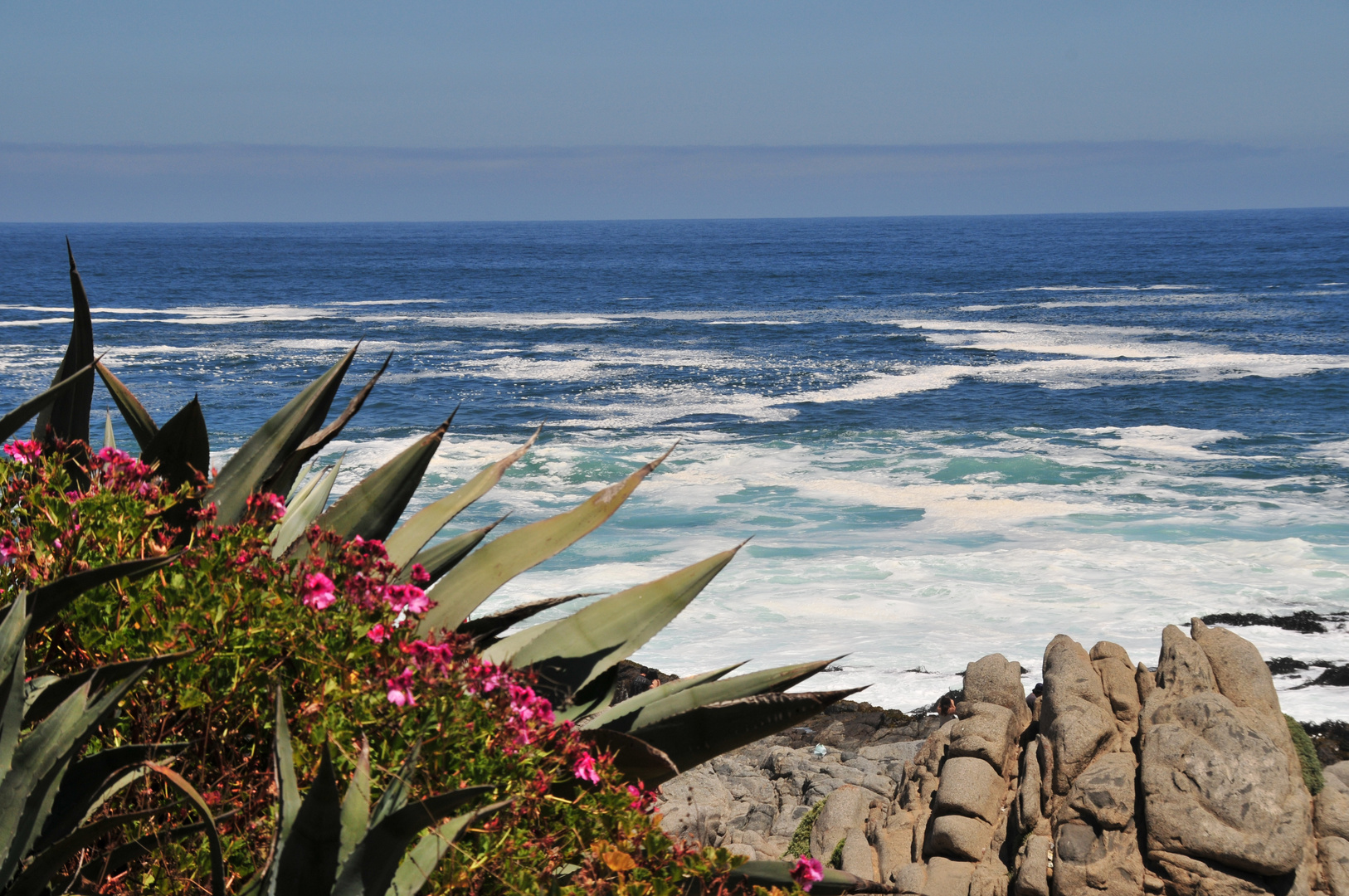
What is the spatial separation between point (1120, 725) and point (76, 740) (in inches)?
204

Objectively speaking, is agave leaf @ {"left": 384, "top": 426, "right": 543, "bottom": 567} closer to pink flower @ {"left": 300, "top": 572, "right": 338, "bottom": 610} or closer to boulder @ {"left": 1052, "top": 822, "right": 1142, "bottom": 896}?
pink flower @ {"left": 300, "top": 572, "right": 338, "bottom": 610}

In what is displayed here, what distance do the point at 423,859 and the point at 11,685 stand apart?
606 millimetres

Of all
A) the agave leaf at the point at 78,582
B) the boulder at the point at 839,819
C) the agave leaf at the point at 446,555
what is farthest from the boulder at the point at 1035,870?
the agave leaf at the point at 78,582

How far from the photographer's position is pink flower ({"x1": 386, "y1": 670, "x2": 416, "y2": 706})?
148 cm

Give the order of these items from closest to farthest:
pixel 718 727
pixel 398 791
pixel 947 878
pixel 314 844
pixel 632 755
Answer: pixel 314 844
pixel 398 791
pixel 632 755
pixel 718 727
pixel 947 878

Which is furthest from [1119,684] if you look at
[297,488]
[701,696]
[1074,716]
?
[297,488]

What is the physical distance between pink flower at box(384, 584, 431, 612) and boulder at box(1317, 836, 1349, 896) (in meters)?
4.32

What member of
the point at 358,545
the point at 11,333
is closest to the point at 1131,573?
the point at 358,545

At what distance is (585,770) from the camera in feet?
5.41

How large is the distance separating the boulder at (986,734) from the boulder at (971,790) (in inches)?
3.1

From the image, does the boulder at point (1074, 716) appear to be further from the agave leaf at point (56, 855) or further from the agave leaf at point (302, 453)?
the agave leaf at point (56, 855)

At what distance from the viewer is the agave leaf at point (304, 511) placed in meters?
2.45

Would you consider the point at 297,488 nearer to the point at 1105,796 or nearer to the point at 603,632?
the point at 603,632

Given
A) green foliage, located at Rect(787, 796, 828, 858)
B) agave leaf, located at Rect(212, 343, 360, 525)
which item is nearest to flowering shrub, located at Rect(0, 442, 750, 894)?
agave leaf, located at Rect(212, 343, 360, 525)
